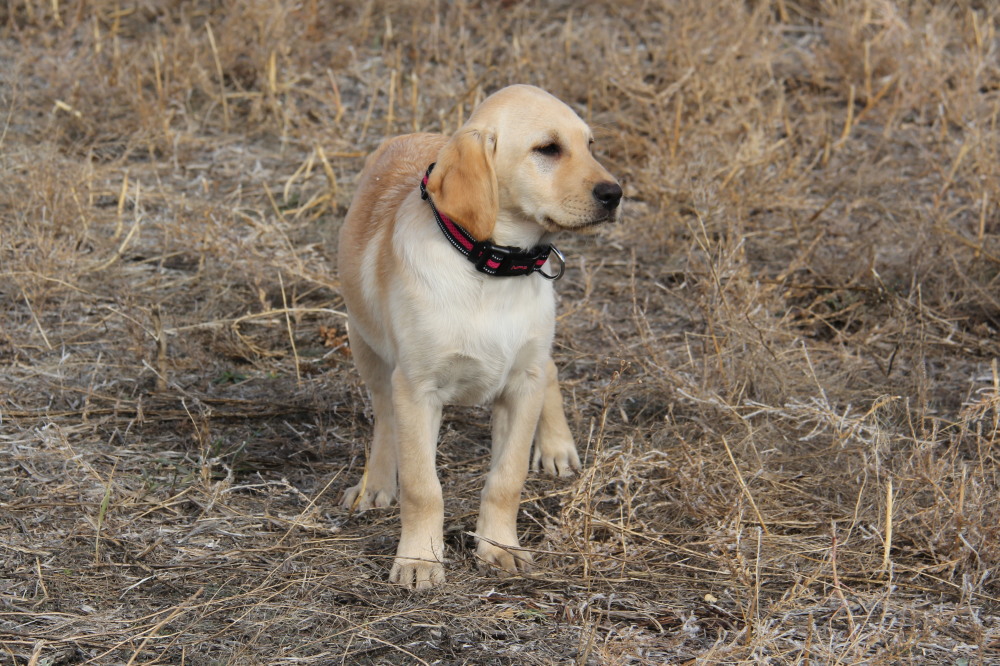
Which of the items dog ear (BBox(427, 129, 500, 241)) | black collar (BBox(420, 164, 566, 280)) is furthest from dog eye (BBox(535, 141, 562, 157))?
black collar (BBox(420, 164, 566, 280))

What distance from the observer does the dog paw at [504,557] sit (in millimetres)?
2920

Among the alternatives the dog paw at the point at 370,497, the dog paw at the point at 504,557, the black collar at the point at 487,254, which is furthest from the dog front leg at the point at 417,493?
the dog paw at the point at 370,497

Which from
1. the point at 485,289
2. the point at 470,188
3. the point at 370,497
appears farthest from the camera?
the point at 370,497

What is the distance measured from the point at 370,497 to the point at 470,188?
44.2 inches

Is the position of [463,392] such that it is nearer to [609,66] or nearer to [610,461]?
[610,461]

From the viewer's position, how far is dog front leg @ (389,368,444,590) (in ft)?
9.30

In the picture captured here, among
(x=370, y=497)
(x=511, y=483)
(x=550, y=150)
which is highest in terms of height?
(x=550, y=150)

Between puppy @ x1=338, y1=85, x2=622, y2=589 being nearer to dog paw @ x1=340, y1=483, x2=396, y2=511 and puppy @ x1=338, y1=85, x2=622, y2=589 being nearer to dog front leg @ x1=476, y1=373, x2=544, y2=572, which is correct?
dog front leg @ x1=476, y1=373, x2=544, y2=572

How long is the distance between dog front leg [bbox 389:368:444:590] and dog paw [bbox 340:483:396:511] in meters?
0.47

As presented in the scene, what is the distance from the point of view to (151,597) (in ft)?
8.98

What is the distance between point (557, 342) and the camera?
4.23 m

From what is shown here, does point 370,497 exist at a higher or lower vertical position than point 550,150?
lower

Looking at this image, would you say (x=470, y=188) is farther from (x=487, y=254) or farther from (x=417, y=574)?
(x=417, y=574)

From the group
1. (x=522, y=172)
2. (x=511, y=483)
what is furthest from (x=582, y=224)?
(x=511, y=483)
